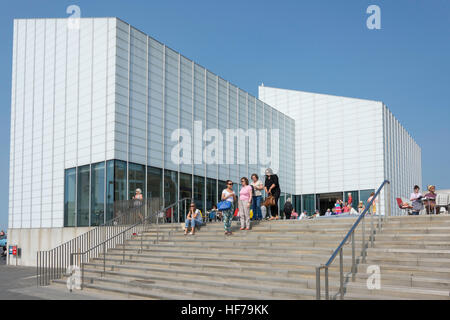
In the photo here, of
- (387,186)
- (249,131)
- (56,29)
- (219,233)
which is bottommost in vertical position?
(219,233)

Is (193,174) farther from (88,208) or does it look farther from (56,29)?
(56,29)

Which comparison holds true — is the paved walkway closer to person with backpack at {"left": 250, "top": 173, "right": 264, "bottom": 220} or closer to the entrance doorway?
person with backpack at {"left": 250, "top": 173, "right": 264, "bottom": 220}

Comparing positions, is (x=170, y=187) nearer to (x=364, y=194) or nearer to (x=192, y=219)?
(x=192, y=219)

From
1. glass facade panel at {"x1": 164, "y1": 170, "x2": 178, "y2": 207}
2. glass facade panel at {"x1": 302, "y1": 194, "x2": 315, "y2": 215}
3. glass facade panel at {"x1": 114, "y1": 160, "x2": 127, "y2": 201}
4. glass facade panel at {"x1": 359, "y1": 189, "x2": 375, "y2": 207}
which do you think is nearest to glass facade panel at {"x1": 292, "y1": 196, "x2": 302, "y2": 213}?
glass facade panel at {"x1": 302, "y1": 194, "x2": 315, "y2": 215}

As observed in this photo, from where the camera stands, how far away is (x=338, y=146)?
31.3m

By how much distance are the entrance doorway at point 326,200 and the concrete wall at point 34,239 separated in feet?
59.7

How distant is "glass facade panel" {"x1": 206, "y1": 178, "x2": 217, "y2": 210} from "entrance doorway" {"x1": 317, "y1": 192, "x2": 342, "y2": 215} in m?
10.4


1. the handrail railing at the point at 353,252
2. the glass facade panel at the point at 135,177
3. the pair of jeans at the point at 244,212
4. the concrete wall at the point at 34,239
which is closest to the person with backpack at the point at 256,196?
the pair of jeans at the point at 244,212

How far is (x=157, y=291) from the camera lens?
1021 cm

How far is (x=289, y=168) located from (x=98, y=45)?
56.0 ft

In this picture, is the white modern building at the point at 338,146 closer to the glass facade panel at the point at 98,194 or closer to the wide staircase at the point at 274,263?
the glass facade panel at the point at 98,194

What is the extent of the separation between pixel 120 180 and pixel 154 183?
6.60 ft

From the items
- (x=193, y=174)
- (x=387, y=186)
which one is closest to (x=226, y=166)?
(x=193, y=174)
